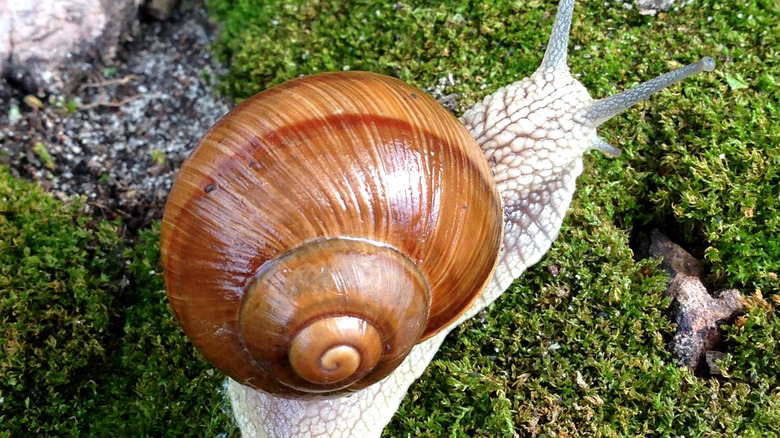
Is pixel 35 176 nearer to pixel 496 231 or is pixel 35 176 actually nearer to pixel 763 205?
pixel 496 231

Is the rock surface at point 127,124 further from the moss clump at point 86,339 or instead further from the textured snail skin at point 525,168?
the textured snail skin at point 525,168

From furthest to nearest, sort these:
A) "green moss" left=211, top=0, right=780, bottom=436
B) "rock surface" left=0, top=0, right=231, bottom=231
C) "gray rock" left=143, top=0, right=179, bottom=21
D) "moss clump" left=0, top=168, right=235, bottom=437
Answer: "gray rock" left=143, top=0, right=179, bottom=21, "rock surface" left=0, top=0, right=231, bottom=231, "moss clump" left=0, top=168, right=235, bottom=437, "green moss" left=211, top=0, right=780, bottom=436

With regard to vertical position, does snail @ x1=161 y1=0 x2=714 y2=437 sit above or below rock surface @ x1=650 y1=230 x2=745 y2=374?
above

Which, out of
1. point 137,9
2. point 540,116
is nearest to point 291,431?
point 540,116

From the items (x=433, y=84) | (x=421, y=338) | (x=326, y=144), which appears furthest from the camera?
(x=433, y=84)

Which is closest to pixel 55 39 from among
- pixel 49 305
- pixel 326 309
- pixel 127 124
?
pixel 127 124

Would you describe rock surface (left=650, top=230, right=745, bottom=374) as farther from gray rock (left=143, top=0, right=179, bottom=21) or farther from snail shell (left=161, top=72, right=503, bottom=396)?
gray rock (left=143, top=0, right=179, bottom=21)

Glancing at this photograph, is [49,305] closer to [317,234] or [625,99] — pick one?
[317,234]

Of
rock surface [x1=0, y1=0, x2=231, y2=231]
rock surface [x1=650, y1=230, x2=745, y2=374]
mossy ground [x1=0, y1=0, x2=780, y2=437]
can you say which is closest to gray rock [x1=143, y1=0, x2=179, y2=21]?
rock surface [x1=0, y1=0, x2=231, y2=231]
